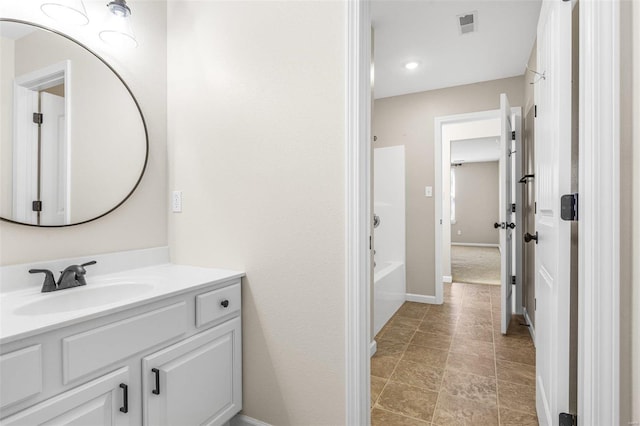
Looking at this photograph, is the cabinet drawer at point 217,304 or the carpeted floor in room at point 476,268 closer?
the cabinet drawer at point 217,304

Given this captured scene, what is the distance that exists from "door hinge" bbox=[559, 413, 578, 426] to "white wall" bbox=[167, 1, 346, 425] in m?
0.79

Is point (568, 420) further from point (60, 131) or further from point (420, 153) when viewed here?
point (420, 153)

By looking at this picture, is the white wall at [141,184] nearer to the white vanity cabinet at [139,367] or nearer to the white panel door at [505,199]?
the white vanity cabinet at [139,367]

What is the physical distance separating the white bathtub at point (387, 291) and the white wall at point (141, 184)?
1804 millimetres

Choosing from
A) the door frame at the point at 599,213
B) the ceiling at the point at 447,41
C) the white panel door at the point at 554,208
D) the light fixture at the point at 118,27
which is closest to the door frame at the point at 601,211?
the door frame at the point at 599,213

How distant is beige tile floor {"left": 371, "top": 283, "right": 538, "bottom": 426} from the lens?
5.65 ft

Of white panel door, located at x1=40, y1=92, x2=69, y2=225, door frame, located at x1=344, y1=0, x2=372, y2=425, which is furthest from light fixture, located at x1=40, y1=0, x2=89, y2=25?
door frame, located at x1=344, y1=0, x2=372, y2=425

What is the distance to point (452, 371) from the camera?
2160mm

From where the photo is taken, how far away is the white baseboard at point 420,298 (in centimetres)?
372

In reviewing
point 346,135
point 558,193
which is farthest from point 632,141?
point 346,135

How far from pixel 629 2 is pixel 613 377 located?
1.07m

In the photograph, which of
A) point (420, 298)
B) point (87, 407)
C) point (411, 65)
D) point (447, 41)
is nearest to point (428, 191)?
point (420, 298)

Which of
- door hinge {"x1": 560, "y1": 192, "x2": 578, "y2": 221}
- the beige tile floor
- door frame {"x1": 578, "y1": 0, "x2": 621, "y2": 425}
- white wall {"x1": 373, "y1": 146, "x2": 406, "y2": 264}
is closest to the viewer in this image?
door frame {"x1": 578, "y1": 0, "x2": 621, "y2": 425}

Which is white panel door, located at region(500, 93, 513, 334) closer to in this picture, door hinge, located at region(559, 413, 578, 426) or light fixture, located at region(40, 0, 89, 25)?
door hinge, located at region(559, 413, 578, 426)
